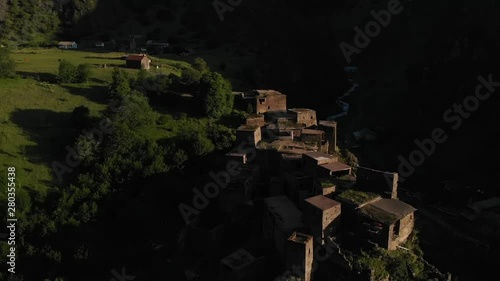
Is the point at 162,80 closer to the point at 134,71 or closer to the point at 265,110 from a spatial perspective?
the point at 134,71

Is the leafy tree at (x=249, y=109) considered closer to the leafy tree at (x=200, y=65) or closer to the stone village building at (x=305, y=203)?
the stone village building at (x=305, y=203)

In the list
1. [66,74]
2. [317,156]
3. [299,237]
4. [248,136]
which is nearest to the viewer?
[299,237]

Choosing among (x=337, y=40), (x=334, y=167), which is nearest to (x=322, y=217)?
(x=334, y=167)

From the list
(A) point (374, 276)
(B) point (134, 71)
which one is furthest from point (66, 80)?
(A) point (374, 276)

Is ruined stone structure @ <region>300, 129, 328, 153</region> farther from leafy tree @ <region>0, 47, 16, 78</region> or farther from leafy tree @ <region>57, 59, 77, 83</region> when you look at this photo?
leafy tree @ <region>0, 47, 16, 78</region>

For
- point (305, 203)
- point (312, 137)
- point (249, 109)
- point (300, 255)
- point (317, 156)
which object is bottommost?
point (300, 255)

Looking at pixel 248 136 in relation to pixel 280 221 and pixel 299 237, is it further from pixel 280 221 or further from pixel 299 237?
pixel 299 237

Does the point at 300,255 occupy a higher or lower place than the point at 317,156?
lower

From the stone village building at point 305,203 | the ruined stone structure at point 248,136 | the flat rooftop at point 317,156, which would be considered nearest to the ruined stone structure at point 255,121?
the stone village building at point 305,203
